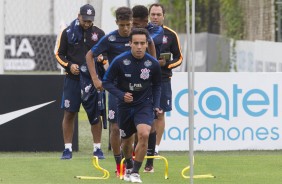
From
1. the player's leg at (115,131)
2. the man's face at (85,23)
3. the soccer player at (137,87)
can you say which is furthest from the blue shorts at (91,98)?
the soccer player at (137,87)

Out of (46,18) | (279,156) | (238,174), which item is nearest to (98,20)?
(279,156)

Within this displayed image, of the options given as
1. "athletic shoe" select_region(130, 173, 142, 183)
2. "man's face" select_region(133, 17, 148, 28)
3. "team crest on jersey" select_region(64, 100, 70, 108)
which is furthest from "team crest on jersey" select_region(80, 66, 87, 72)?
"athletic shoe" select_region(130, 173, 142, 183)

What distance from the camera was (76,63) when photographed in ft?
51.4

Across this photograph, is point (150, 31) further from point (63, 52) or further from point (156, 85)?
point (63, 52)

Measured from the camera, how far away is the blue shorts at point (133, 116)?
13078 mm

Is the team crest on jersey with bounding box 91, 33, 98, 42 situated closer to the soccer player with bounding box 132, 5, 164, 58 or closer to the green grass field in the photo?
the soccer player with bounding box 132, 5, 164, 58

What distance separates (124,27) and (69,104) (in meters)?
2.38

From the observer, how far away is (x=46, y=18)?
118ft

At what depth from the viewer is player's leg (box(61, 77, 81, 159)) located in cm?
1576

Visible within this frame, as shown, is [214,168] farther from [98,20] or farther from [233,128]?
[98,20]

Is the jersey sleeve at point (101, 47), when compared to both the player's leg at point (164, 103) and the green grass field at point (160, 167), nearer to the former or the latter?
the green grass field at point (160, 167)

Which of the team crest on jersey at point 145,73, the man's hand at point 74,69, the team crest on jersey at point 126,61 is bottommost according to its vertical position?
the man's hand at point 74,69

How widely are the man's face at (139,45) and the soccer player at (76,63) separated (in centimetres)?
268

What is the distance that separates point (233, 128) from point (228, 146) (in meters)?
0.28
